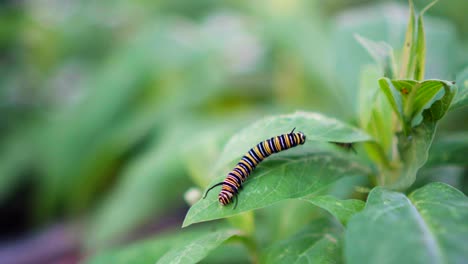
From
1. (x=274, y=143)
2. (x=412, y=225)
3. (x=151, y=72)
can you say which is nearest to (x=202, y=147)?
(x=274, y=143)

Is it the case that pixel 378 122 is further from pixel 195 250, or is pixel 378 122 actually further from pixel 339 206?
pixel 195 250

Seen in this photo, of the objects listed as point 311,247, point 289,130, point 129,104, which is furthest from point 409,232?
point 129,104

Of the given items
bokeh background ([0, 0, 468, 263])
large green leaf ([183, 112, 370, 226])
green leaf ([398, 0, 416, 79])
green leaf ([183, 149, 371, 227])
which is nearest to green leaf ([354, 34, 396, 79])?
green leaf ([398, 0, 416, 79])

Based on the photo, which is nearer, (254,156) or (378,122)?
(254,156)

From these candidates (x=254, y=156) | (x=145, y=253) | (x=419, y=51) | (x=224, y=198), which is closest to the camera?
(x=224, y=198)

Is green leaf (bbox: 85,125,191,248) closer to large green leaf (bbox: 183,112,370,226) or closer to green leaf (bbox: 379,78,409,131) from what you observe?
large green leaf (bbox: 183,112,370,226)

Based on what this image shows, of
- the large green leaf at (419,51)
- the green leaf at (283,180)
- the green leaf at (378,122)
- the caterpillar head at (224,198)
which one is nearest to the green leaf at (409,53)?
the large green leaf at (419,51)

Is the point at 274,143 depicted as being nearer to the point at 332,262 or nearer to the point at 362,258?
the point at 332,262

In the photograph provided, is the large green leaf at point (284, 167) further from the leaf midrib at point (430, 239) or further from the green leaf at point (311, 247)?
the leaf midrib at point (430, 239)
